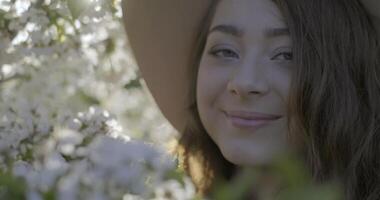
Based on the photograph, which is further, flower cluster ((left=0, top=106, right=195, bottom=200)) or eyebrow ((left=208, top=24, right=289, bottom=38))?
eyebrow ((left=208, top=24, right=289, bottom=38))

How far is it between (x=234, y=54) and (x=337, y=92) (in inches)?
7.5

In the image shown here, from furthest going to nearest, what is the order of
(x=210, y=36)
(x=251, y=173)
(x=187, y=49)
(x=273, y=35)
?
(x=187, y=49), (x=210, y=36), (x=273, y=35), (x=251, y=173)

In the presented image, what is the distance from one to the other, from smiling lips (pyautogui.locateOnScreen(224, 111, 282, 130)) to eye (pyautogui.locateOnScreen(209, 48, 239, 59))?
0.10 meters

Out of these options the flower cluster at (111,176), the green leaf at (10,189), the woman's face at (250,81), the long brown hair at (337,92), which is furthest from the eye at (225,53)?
the green leaf at (10,189)

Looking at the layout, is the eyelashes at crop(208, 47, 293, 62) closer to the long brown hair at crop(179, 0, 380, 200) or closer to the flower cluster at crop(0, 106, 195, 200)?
the long brown hair at crop(179, 0, 380, 200)

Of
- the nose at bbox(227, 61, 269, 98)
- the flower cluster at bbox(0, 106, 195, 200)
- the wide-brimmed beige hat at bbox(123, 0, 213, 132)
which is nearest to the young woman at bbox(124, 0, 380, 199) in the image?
the nose at bbox(227, 61, 269, 98)

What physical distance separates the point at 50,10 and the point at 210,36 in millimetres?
308

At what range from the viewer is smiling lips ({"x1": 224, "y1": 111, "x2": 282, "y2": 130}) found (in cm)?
143

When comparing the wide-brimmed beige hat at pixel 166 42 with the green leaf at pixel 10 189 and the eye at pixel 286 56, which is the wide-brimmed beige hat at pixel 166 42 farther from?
the green leaf at pixel 10 189

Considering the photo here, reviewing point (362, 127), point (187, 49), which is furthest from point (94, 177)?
point (187, 49)

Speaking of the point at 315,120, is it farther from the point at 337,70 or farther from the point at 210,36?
the point at 210,36

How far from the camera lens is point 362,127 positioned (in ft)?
4.95

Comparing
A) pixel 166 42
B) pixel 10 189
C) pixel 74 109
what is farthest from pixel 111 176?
pixel 166 42

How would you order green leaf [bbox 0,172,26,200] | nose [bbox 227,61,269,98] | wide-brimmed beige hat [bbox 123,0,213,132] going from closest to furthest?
green leaf [bbox 0,172,26,200] → nose [bbox 227,61,269,98] → wide-brimmed beige hat [bbox 123,0,213,132]
